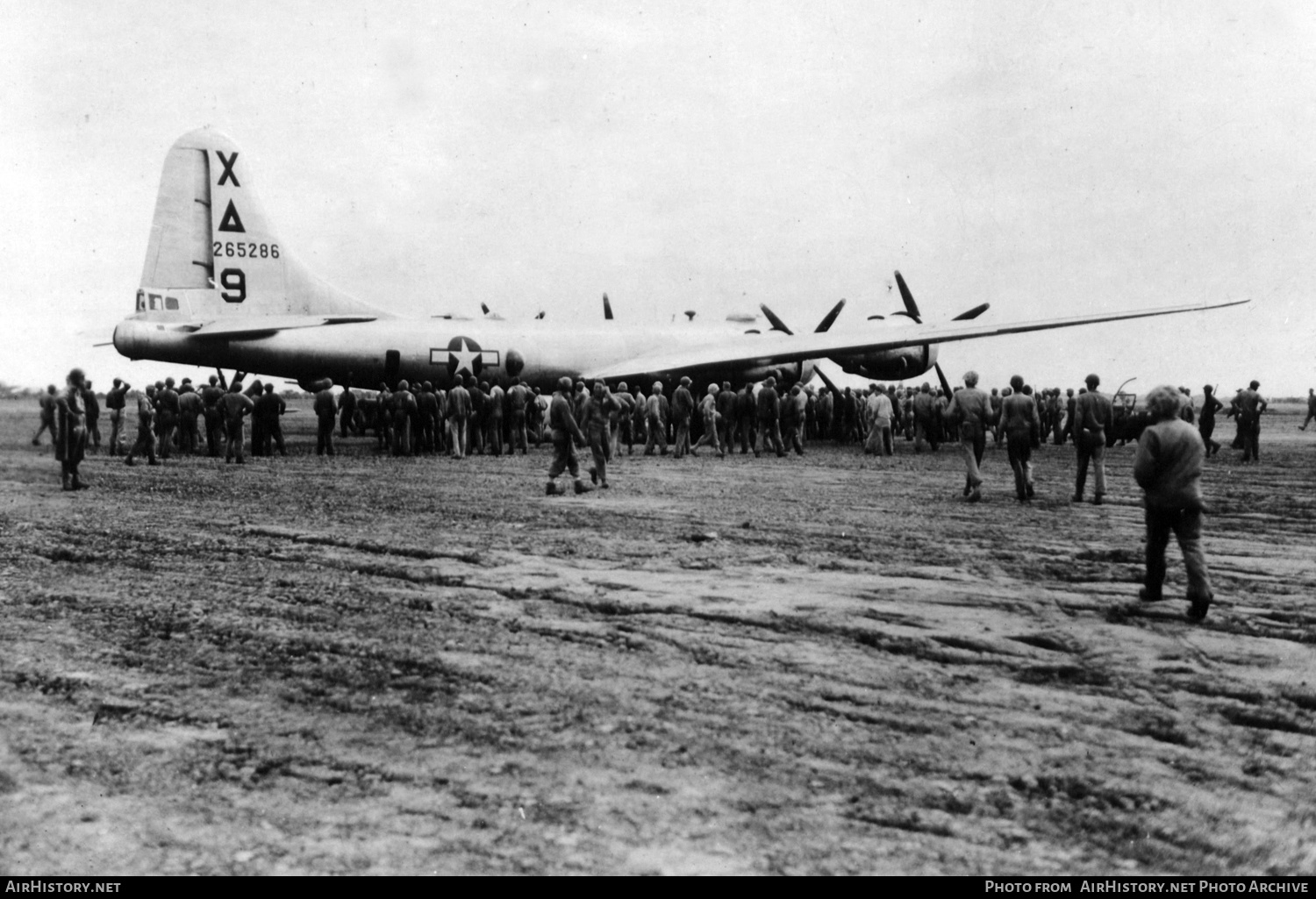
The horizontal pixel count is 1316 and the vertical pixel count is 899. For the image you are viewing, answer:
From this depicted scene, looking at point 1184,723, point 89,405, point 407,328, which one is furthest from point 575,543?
point 407,328

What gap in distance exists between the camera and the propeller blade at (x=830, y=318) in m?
28.3

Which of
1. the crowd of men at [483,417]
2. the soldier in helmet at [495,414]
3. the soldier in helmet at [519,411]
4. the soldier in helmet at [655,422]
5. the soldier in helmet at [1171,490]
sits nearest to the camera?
the soldier in helmet at [1171,490]

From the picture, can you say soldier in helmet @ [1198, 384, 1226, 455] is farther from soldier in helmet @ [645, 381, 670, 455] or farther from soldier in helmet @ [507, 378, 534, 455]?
soldier in helmet @ [507, 378, 534, 455]

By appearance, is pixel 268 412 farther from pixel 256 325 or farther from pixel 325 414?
pixel 256 325

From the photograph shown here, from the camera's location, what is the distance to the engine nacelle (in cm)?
2777

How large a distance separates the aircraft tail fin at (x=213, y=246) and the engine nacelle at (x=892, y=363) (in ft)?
50.5

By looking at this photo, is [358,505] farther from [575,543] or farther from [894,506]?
[894,506]

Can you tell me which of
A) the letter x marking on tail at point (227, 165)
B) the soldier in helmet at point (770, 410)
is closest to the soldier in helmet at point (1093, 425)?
the soldier in helmet at point (770, 410)

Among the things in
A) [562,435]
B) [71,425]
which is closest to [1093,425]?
[562,435]

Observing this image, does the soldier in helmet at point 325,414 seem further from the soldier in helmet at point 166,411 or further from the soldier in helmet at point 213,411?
the soldier in helmet at point 166,411

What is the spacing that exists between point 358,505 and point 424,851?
8.99 m

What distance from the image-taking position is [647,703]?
14.8ft
